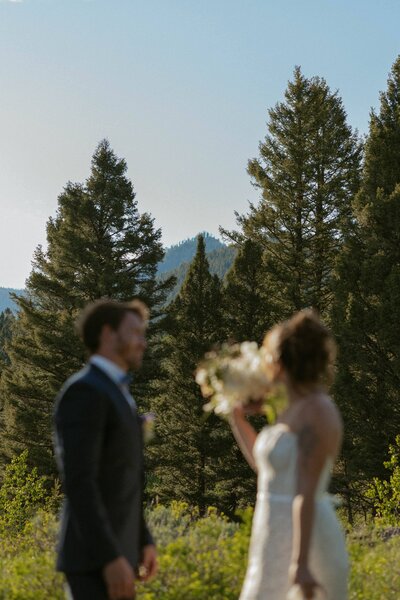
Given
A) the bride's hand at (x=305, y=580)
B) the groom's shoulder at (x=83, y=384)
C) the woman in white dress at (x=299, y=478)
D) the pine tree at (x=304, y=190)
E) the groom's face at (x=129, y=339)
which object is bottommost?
the bride's hand at (x=305, y=580)

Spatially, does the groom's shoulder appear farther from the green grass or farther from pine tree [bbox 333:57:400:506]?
pine tree [bbox 333:57:400:506]

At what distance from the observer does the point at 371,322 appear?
19.5 meters

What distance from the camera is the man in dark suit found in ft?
9.77

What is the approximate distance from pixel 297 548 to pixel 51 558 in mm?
3530

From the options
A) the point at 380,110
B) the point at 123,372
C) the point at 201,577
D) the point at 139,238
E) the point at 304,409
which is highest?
the point at 380,110

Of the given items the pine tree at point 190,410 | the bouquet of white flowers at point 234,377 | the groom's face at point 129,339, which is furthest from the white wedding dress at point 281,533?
the pine tree at point 190,410

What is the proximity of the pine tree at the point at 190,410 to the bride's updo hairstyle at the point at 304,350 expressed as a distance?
2101 cm

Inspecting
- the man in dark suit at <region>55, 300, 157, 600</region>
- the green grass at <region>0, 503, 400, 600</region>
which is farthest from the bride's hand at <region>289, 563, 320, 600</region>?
the green grass at <region>0, 503, 400, 600</region>

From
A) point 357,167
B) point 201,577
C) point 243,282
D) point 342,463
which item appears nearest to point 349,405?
point 342,463

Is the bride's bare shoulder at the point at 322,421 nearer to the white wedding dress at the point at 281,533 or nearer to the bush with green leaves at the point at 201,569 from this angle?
the white wedding dress at the point at 281,533

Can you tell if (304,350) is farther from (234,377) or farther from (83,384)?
(83,384)

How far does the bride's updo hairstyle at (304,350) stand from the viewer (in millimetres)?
3357

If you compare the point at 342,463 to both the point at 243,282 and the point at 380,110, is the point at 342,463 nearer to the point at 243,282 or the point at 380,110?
the point at 243,282

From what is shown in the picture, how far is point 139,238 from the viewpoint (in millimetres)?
25562
